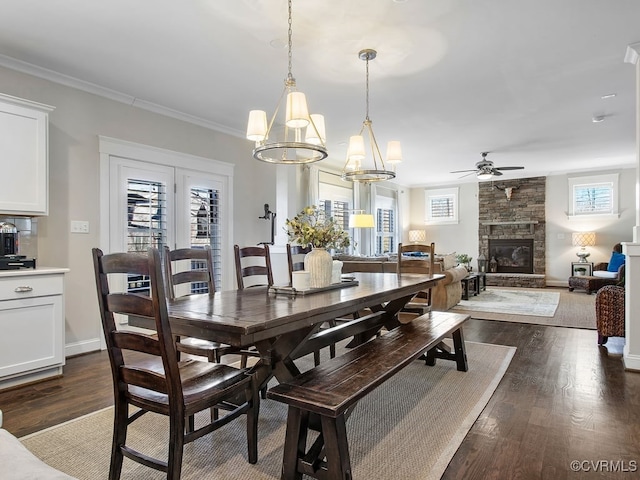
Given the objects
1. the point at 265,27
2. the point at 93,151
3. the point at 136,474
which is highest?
the point at 265,27

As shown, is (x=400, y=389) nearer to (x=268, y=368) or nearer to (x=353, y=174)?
(x=268, y=368)

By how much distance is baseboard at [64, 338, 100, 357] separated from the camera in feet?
11.9

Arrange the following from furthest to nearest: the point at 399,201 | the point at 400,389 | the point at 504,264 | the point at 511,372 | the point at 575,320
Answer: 1. the point at 399,201
2. the point at 504,264
3. the point at 575,320
4. the point at 511,372
5. the point at 400,389

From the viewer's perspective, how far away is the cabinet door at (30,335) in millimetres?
2777

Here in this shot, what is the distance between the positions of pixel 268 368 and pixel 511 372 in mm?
2196

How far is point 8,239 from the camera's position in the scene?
3.05 metres

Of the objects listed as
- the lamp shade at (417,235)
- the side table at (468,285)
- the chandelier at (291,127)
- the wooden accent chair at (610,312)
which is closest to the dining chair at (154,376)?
the chandelier at (291,127)

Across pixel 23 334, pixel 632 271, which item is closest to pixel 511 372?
pixel 632 271

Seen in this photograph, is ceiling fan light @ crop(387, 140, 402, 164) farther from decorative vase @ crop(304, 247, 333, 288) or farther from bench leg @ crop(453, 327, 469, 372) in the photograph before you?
bench leg @ crop(453, 327, 469, 372)

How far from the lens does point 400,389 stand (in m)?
2.76

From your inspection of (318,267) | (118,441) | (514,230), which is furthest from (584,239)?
(118,441)

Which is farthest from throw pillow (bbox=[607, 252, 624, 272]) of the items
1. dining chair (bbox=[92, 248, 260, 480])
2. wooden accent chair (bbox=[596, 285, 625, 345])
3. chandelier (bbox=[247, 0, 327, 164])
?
dining chair (bbox=[92, 248, 260, 480])

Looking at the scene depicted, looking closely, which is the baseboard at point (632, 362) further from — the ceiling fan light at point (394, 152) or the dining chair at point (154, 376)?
the dining chair at point (154, 376)

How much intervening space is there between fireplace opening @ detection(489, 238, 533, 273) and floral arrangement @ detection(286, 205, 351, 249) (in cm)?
823
